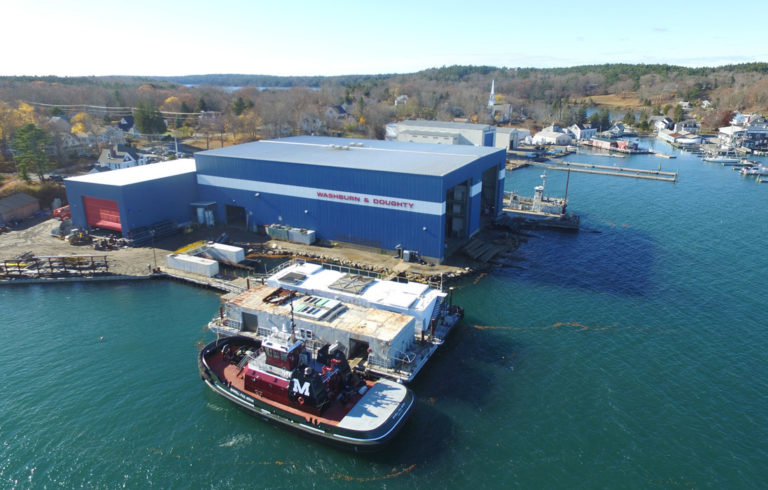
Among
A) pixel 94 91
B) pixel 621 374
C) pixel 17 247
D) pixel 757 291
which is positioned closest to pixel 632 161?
pixel 757 291

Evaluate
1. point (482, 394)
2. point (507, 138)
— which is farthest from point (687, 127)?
point (482, 394)

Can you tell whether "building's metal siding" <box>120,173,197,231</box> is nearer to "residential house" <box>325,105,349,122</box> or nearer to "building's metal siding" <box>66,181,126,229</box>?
"building's metal siding" <box>66,181,126,229</box>

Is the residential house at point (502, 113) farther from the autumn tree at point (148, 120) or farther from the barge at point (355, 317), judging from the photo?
the barge at point (355, 317)

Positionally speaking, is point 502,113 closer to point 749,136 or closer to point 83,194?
point 749,136

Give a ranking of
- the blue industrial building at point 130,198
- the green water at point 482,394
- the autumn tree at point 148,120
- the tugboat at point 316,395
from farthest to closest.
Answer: the autumn tree at point 148,120 → the blue industrial building at point 130,198 → the tugboat at point 316,395 → the green water at point 482,394

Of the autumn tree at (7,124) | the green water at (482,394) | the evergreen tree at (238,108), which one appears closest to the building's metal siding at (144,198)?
the green water at (482,394)

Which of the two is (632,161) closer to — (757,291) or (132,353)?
(757,291)
